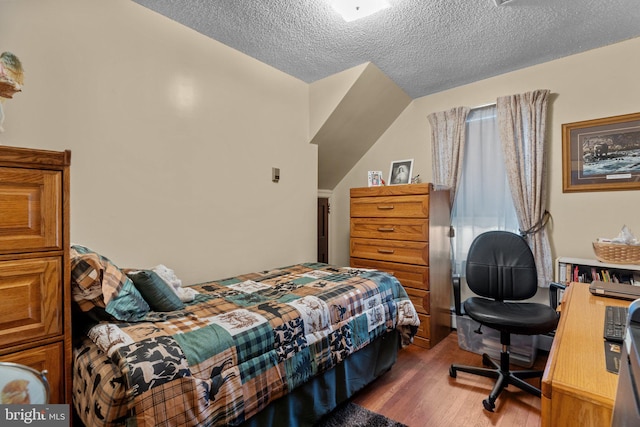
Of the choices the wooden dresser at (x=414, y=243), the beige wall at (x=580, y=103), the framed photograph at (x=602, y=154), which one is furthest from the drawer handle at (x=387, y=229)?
the framed photograph at (x=602, y=154)

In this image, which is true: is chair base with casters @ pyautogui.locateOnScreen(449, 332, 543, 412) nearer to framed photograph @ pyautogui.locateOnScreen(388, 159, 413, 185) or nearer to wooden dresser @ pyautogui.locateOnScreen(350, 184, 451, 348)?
wooden dresser @ pyautogui.locateOnScreen(350, 184, 451, 348)

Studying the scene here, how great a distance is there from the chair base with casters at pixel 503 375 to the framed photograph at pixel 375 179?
1.68 metres

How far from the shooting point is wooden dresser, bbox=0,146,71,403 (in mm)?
984

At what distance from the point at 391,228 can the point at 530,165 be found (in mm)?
1287

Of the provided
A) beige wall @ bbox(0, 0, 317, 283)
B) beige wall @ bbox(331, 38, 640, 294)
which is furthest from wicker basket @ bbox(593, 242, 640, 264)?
beige wall @ bbox(0, 0, 317, 283)

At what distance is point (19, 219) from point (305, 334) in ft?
4.06

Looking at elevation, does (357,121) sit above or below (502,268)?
above

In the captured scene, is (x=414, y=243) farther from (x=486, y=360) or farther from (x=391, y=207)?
(x=486, y=360)

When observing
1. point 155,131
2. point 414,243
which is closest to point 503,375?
point 414,243

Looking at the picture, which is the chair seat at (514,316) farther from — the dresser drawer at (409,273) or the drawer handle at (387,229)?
the drawer handle at (387,229)

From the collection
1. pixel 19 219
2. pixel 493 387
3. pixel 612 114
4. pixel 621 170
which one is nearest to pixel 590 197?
pixel 621 170

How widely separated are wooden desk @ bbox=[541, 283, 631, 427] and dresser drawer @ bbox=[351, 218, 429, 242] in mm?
1597

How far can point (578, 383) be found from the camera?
754 mm

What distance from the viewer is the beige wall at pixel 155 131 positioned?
1.59 metres
